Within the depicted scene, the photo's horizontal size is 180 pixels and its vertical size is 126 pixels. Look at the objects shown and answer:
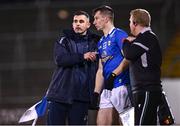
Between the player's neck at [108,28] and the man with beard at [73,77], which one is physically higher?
the player's neck at [108,28]

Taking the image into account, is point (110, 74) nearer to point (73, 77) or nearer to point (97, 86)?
point (97, 86)

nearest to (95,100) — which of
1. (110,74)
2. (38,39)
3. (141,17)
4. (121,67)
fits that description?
(110,74)

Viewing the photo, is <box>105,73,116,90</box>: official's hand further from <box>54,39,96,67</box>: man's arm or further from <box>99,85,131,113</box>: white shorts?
<box>54,39,96,67</box>: man's arm

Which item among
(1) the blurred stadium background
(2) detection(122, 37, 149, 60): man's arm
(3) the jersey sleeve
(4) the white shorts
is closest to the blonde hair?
(2) detection(122, 37, 149, 60): man's arm

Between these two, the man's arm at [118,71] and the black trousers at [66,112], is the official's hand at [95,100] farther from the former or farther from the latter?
the man's arm at [118,71]

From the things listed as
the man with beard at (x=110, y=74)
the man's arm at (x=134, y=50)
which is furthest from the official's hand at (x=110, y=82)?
the man's arm at (x=134, y=50)

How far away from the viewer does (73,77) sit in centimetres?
682

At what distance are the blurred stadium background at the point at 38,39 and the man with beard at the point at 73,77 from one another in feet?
16.7

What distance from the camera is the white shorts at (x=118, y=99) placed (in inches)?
266

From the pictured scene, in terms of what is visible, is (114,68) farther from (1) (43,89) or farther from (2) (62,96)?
(1) (43,89)

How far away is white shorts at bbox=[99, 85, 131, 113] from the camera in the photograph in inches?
266

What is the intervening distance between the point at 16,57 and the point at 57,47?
8.58 meters

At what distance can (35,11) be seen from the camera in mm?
17969

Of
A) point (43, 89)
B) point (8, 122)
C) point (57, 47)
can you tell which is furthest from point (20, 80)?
point (57, 47)
